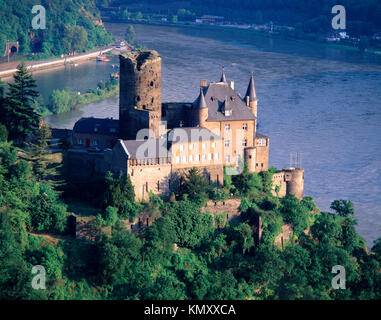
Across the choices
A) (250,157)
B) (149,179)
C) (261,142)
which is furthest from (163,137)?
(261,142)

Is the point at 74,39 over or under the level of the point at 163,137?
over

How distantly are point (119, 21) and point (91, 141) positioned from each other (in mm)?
95229

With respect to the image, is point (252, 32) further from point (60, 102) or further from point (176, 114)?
point (176, 114)

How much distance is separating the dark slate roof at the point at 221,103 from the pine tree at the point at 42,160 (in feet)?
28.6

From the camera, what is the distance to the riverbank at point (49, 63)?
338ft

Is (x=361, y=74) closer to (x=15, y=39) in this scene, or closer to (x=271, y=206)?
(x=15, y=39)

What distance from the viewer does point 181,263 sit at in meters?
48.1

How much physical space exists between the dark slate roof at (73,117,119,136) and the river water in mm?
14085

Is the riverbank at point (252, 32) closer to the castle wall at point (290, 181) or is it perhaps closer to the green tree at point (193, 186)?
the castle wall at point (290, 181)

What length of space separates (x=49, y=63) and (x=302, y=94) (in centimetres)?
3584

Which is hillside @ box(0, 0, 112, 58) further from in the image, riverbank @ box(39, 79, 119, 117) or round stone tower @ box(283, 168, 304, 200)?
round stone tower @ box(283, 168, 304, 200)

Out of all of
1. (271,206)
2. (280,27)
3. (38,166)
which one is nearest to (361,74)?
(280,27)

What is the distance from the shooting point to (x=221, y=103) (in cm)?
5256

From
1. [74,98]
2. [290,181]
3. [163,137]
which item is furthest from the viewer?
[74,98]
